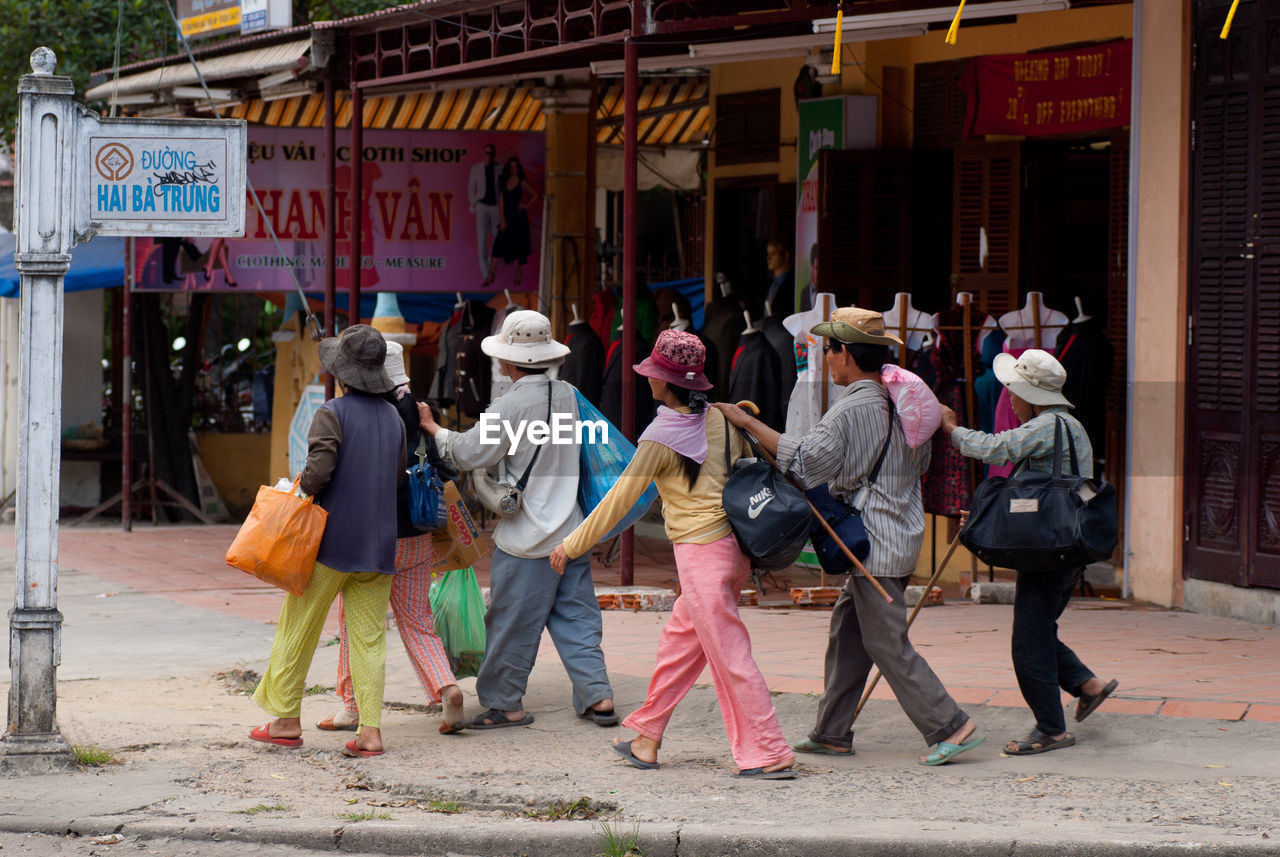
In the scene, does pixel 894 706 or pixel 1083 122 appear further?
pixel 1083 122

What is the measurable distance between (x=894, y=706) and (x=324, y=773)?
247 centimetres

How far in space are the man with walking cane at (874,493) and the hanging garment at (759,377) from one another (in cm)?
456

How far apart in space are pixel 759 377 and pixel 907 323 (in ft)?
4.45

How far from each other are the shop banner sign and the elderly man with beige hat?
6899 millimetres

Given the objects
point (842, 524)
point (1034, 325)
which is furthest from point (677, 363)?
point (1034, 325)

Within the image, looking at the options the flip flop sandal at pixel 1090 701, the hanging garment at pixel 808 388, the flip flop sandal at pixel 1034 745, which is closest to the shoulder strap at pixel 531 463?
the flip flop sandal at pixel 1034 745

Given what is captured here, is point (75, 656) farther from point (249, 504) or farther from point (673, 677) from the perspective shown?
point (249, 504)

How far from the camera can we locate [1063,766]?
620 centimetres

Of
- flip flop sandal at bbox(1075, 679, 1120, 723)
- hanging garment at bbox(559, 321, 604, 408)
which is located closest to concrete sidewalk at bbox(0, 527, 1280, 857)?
A: flip flop sandal at bbox(1075, 679, 1120, 723)

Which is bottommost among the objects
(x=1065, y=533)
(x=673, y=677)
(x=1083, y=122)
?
(x=673, y=677)

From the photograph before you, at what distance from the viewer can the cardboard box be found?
715 cm

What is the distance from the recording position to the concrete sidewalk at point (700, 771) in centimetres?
544

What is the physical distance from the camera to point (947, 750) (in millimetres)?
A: 6145

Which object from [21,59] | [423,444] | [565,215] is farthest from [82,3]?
[423,444]
